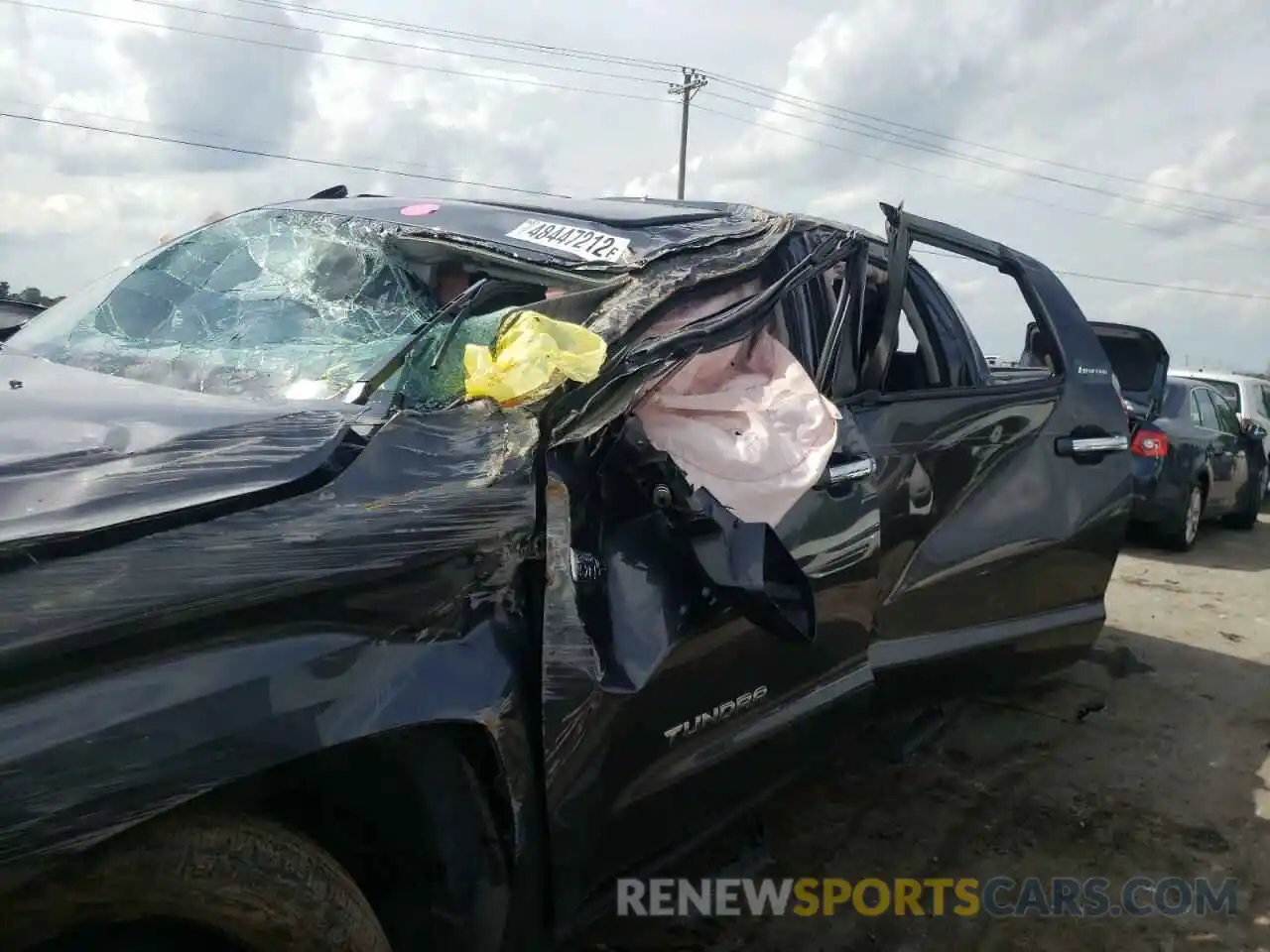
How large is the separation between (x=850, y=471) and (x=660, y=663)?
85cm

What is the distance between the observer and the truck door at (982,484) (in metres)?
3.02

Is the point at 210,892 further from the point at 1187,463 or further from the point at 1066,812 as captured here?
the point at 1187,463

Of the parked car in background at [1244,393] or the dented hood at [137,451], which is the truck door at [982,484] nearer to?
the dented hood at [137,451]

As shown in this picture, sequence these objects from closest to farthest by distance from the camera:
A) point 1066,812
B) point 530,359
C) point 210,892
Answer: point 210,892, point 530,359, point 1066,812

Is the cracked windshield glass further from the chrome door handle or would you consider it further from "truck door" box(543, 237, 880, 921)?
the chrome door handle

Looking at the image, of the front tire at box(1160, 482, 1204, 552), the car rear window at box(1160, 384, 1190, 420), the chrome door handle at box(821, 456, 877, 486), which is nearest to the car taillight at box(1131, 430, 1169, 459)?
the car rear window at box(1160, 384, 1190, 420)

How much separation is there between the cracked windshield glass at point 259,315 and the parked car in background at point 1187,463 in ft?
24.2

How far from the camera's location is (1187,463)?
28.1ft

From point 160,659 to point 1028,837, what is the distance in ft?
9.70

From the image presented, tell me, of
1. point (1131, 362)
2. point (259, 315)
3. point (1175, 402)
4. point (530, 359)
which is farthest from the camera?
point (1175, 402)

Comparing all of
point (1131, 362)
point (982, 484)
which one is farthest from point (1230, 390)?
point (982, 484)

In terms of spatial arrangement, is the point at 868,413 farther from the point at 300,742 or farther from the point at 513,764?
the point at 300,742

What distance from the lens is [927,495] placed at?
3.13m

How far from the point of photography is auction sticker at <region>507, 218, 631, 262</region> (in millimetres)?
2494
